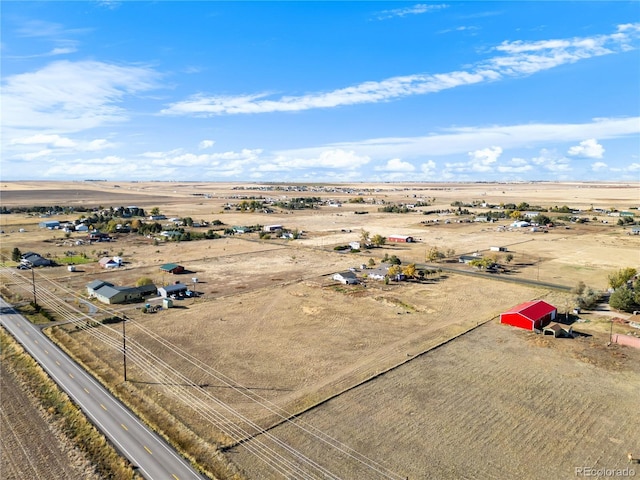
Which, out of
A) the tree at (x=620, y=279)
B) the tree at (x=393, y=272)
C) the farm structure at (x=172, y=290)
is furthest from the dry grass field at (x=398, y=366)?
the tree at (x=393, y=272)

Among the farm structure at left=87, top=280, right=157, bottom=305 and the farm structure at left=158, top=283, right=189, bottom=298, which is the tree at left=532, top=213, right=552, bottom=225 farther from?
the farm structure at left=87, top=280, right=157, bottom=305

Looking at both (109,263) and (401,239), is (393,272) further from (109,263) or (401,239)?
(109,263)

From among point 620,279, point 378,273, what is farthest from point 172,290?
point 620,279

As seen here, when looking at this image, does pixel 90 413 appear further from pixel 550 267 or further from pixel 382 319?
pixel 550 267

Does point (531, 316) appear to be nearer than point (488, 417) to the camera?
No

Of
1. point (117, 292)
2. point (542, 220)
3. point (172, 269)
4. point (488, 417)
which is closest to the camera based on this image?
point (488, 417)

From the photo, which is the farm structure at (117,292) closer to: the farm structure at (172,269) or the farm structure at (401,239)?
the farm structure at (172,269)
